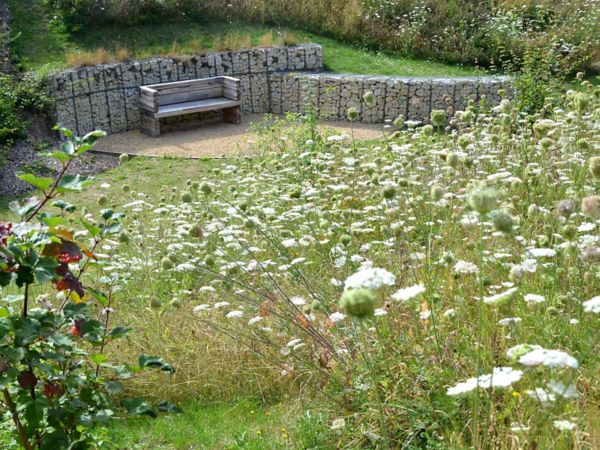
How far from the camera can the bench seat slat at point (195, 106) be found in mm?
12078

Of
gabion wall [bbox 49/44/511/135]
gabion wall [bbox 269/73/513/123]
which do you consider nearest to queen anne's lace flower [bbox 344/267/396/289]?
gabion wall [bbox 49/44/511/135]

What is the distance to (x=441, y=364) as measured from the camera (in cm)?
309

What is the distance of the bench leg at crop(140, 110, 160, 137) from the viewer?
12.2 metres

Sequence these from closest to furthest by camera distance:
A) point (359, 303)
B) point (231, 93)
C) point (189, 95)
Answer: point (359, 303), point (189, 95), point (231, 93)

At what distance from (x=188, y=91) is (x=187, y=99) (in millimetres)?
129

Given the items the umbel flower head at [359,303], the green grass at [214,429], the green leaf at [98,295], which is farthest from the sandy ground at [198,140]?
the umbel flower head at [359,303]

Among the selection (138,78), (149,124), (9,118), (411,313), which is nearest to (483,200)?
(411,313)

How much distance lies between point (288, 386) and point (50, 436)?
5.79 feet

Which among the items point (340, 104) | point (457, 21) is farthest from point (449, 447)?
point (457, 21)

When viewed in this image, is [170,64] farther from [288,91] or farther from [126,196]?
[126,196]

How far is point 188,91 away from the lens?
41.7 feet

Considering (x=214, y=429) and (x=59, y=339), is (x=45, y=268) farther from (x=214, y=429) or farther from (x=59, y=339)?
(x=214, y=429)

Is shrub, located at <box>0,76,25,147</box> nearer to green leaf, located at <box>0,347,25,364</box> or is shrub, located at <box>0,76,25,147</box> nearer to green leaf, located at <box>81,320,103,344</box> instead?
green leaf, located at <box>81,320,103,344</box>

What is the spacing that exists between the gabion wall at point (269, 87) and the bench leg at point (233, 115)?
53 cm
